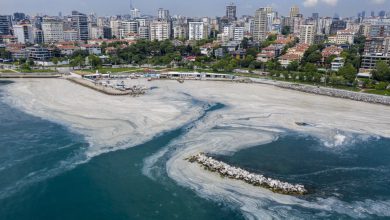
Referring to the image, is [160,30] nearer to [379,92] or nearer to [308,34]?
[308,34]

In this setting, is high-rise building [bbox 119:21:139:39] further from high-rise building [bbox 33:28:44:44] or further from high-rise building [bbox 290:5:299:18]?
high-rise building [bbox 290:5:299:18]

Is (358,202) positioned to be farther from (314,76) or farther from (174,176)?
(314,76)

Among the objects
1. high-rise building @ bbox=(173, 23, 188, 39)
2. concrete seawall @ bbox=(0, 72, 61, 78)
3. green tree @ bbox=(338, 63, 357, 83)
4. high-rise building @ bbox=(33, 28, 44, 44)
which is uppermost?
high-rise building @ bbox=(173, 23, 188, 39)

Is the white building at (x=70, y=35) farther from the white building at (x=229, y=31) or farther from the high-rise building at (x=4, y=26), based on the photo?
the white building at (x=229, y=31)

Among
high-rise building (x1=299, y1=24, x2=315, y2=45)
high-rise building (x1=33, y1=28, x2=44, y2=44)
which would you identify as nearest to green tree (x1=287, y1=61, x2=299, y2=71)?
high-rise building (x1=299, y1=24, x2=315, y2=45)

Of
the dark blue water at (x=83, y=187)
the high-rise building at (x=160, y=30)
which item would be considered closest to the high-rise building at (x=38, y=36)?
the high-rise building at (x=160, y=30)

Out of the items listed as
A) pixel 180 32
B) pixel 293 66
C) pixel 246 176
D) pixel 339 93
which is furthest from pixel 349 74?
pixel 180 32
